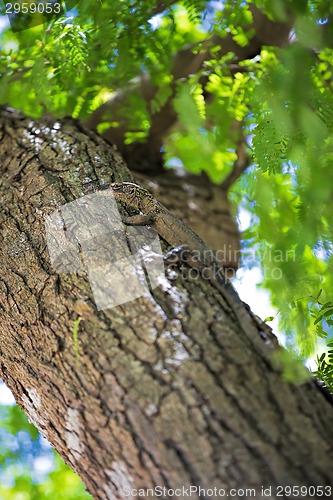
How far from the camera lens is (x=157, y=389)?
7.39 ft

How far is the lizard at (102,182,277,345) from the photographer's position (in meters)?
2.64

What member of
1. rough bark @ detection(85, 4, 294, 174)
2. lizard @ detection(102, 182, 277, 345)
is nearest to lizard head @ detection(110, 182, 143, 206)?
lizard @ detection(102, 182, 277, 345)

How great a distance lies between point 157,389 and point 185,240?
1142 millimetres

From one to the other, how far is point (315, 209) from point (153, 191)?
290 cm

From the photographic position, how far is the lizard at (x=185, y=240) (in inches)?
104

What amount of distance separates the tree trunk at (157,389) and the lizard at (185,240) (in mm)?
57

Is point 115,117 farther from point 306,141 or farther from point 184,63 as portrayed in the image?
point 306,141
